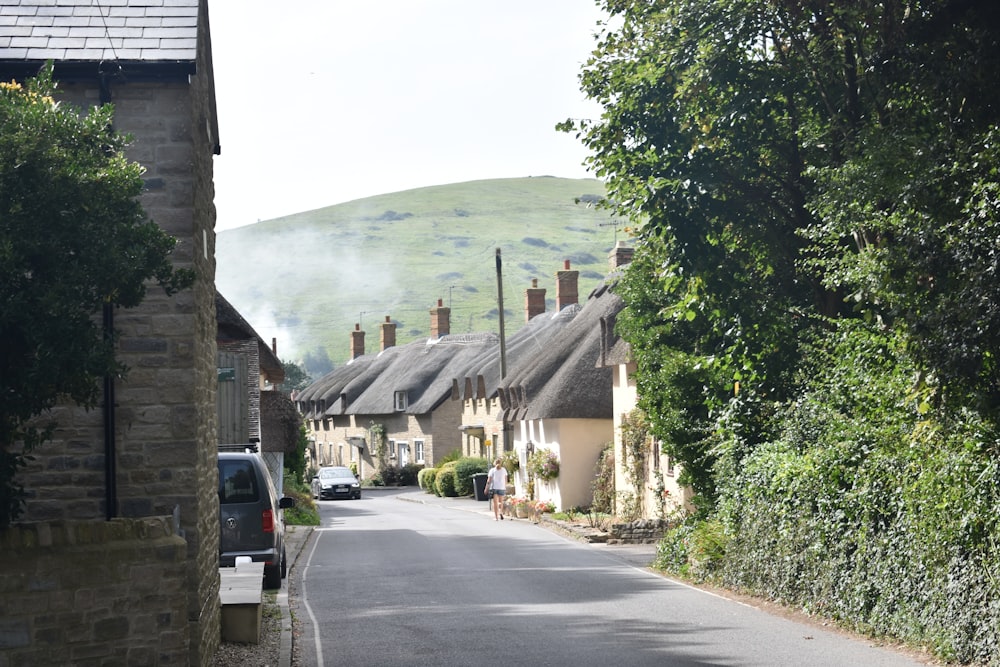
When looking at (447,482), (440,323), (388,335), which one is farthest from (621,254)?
(388,335)

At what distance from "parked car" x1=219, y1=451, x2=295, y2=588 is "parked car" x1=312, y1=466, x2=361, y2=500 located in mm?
42400

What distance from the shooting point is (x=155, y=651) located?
30.3 ft

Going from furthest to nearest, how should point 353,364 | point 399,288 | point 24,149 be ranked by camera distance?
point 399,288 < point 353,364 < point 24,149

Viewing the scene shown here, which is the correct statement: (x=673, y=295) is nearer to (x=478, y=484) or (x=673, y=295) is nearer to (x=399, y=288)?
(x=478, y=484)

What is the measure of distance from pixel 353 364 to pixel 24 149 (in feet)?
278

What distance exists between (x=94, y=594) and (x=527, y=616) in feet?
25.0

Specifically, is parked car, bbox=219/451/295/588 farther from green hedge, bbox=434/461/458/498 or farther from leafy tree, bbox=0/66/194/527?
green hedge, bbox=434/461/458/498

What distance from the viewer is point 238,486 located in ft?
56.3

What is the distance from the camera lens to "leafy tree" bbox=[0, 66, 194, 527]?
8.11 metres

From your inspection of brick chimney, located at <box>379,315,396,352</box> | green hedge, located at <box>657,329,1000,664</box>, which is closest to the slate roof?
green hedge, located at <box>657,329,1000,664</box>

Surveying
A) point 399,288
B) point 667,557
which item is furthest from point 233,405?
point 399,288

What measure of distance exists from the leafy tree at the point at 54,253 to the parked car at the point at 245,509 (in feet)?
27.8

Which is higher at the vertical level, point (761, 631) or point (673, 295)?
point (673, 295)

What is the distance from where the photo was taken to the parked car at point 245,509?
17.1 meters
